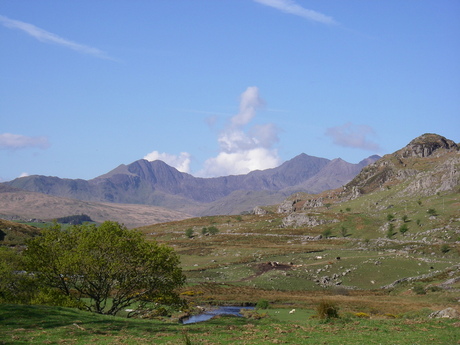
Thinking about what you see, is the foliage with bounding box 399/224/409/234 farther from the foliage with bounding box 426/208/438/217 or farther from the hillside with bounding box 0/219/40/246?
the hillside with bounding box 0/219/40/246

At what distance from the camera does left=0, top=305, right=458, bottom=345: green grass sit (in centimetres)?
2834

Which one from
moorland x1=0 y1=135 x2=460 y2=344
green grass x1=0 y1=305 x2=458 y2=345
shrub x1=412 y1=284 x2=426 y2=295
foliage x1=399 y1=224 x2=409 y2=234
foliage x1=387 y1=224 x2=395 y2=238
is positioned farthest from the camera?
foliage x1=387 y1=224 x2=395 y2=238

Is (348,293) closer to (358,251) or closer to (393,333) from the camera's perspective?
(358,251)

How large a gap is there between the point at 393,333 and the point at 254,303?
4105 cm

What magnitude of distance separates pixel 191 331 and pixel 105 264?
14916 millimetres

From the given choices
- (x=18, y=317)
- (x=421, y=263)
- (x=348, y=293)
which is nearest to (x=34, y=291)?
(x=18, y=317)

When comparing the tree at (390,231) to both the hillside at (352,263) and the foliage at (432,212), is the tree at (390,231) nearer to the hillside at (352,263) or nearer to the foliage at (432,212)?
the hillside at (352,263)

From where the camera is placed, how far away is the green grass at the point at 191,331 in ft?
93.0

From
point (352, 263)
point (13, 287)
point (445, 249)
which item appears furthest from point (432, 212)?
point (13, 287)

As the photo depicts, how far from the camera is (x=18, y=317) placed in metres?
33.9

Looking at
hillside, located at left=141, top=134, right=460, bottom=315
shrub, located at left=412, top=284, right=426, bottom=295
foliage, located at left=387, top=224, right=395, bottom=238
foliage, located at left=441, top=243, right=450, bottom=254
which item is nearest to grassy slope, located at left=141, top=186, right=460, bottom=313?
hillside, located at left=141, top=134, right=460, bottom=315

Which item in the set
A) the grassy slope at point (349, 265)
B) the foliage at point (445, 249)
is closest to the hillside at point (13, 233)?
the grassy slope at point (349, 265)

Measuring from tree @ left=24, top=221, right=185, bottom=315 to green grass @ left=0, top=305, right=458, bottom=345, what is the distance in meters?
6.43

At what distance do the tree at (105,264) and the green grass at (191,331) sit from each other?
643 cm
